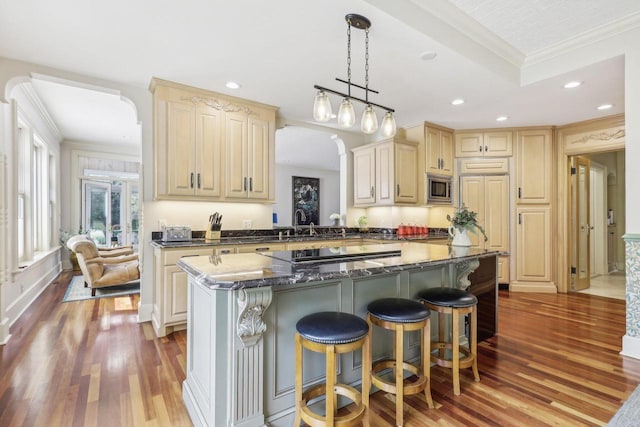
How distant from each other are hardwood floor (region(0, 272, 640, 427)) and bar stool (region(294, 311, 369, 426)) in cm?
42

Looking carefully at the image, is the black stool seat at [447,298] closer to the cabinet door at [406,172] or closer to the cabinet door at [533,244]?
the cabinet door at [406,172]

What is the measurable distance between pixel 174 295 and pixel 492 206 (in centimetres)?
464

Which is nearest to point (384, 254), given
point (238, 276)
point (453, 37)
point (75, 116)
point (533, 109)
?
point (238, 276)

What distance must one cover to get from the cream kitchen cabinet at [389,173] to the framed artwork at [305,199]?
12.3ft

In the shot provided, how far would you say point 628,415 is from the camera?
2.45 ft

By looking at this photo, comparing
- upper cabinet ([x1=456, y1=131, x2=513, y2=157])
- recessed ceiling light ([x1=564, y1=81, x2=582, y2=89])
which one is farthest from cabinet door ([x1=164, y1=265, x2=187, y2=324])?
upper cabinet ([x1=456, y1=131, x2=513, y2=157])

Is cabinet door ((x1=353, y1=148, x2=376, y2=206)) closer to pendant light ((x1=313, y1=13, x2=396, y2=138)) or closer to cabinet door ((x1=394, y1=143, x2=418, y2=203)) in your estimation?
cabinet door ((x1=394, y1=143, x2=418, y2=203))

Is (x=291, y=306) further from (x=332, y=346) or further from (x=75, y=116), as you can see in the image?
(x=75, y=116)

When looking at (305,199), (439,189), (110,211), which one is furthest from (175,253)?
(305,199)

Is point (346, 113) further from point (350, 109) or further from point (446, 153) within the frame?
point (446, 153)

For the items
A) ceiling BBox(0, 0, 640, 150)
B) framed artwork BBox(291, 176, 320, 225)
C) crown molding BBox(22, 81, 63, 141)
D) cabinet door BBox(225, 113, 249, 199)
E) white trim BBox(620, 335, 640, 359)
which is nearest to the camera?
ceiling BBox(0, 0, 640, 150)

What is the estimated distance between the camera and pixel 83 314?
3615 mm

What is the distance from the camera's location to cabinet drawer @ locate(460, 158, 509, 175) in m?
4.96

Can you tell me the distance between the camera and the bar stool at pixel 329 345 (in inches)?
56.9
